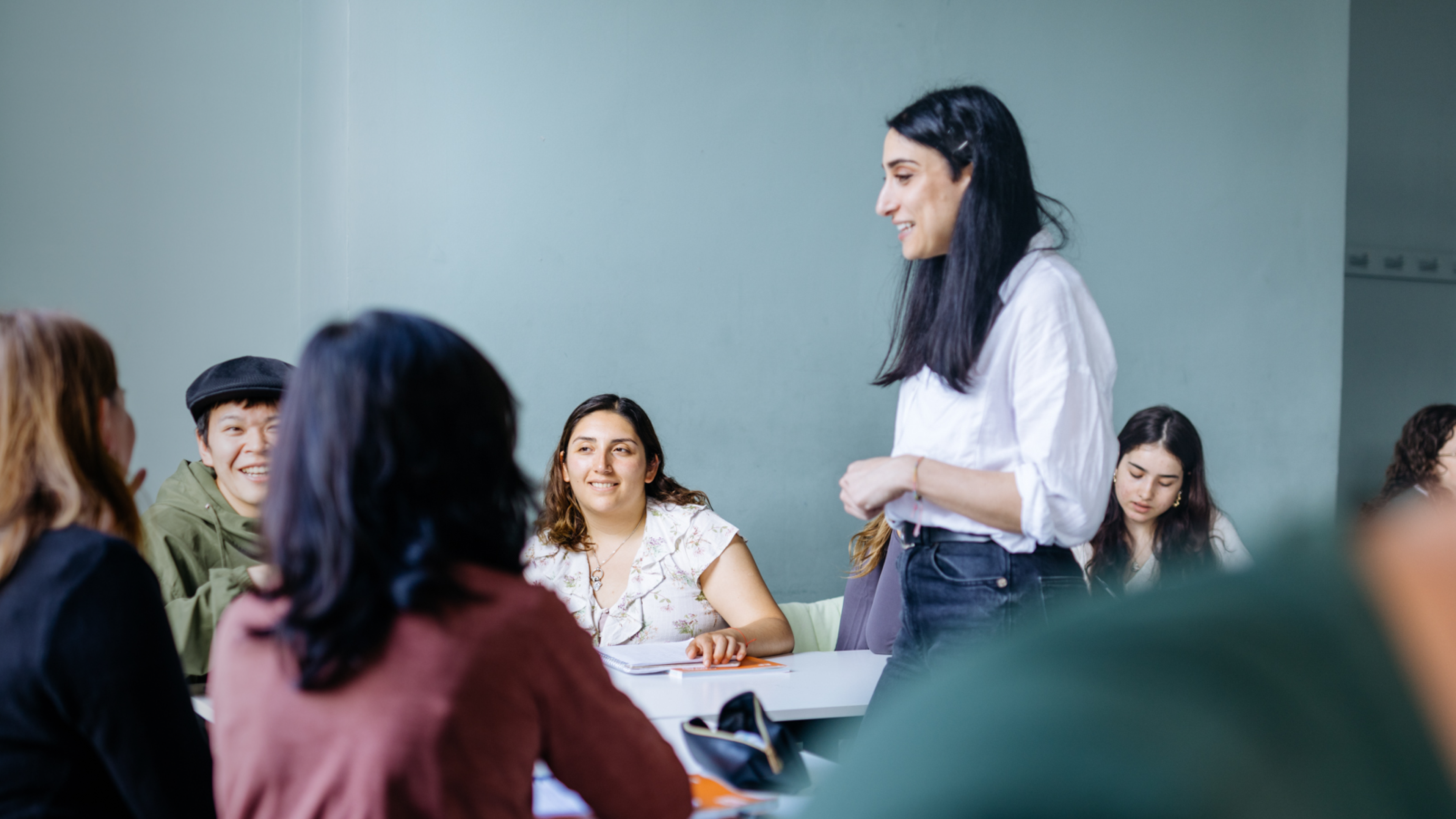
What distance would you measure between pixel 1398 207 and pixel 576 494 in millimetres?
5854

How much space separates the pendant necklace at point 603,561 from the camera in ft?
10.7

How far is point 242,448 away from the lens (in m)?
2.76

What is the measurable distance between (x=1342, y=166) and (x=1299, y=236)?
0.41 metres

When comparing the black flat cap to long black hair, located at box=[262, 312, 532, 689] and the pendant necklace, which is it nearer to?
the pendant necklace

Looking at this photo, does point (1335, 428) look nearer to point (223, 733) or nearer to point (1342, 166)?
point (1342, 166)

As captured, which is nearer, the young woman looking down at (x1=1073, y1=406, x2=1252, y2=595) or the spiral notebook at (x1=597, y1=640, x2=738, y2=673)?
the spiral notebook at (x1=597, y1=640, x2=738, y2=673)

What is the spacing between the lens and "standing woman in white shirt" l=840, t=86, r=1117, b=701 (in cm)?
152

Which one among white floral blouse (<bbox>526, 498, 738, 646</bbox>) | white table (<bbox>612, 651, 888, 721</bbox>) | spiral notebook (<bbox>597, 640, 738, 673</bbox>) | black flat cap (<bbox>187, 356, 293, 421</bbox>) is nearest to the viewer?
white table (<bbox>612, 651, 888, 721</bbox>)

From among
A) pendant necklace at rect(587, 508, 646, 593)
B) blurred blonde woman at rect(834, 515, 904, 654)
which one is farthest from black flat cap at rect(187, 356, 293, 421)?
blurred blonde woman at rect(834, 515, 904, 654)

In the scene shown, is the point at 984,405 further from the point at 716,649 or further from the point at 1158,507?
the point at 1158,507

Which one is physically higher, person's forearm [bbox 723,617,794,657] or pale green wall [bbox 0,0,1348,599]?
pale green wall [bbox 0,0,1348,599]

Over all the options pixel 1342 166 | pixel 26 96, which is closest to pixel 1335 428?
pixel 1342 166

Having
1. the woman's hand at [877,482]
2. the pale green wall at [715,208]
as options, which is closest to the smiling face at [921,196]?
the woman's hand at [877,482]

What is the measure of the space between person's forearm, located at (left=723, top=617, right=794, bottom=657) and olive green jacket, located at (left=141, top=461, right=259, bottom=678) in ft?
4.24
